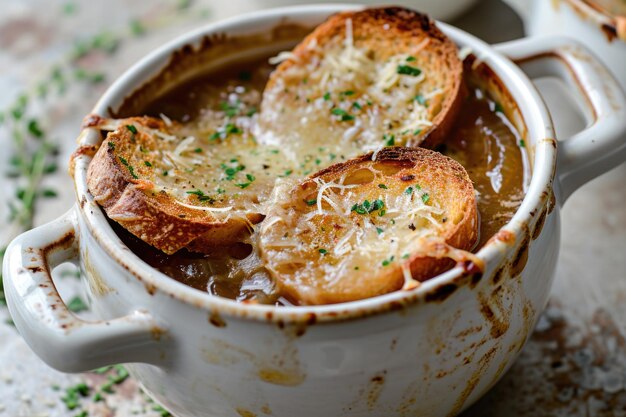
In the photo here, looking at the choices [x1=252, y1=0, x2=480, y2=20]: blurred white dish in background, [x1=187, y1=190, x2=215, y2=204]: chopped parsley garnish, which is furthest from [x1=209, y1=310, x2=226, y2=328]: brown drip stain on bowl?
[x1=252, y1=0, x2=480, y2=20]: blurred white dish in background

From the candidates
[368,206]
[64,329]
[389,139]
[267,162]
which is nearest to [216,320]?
[64,329]

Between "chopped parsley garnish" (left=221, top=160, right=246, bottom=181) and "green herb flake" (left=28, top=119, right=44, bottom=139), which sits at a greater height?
"chopped parsley garnish" (left=221, top=160, right=246, bottom=181)

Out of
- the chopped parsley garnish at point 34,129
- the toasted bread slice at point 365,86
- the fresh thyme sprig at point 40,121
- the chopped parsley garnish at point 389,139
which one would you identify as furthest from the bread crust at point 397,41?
the chopped parsley garnish at point 34,129

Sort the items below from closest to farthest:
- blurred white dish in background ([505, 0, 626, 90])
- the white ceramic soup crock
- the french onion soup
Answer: the white ceramic soup crock
the french onion soup
blurred white dish in background ([505, 0, 626, 90])

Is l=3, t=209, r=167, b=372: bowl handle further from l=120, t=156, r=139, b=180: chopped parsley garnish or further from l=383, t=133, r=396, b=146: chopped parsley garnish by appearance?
l=383, t=133, r=396, b=146: chopped parsley garnish

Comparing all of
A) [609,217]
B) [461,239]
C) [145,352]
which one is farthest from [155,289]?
[609,217]

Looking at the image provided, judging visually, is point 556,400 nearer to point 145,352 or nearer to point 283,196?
point 283,196

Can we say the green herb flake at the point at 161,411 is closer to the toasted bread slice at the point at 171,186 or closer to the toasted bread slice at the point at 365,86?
the toasted bread slice at the point at 171,186
